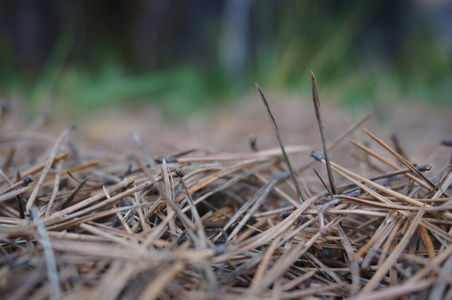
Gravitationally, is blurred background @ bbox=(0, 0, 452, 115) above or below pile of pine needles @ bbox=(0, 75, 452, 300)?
above

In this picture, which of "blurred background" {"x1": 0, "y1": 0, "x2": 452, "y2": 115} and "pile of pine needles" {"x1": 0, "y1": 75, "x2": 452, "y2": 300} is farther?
"blurred background" {"x1": 0, "y1": 0, "x2": 452, "y2": 115}

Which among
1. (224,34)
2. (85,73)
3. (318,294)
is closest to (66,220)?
(318,294)

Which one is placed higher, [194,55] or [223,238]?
[194,55]

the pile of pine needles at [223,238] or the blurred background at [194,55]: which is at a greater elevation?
the blurred background at [194,55]

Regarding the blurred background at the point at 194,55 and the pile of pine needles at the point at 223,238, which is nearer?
the pile of pine needles at the point at 223,238

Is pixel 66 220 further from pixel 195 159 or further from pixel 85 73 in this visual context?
pixel 85 73
